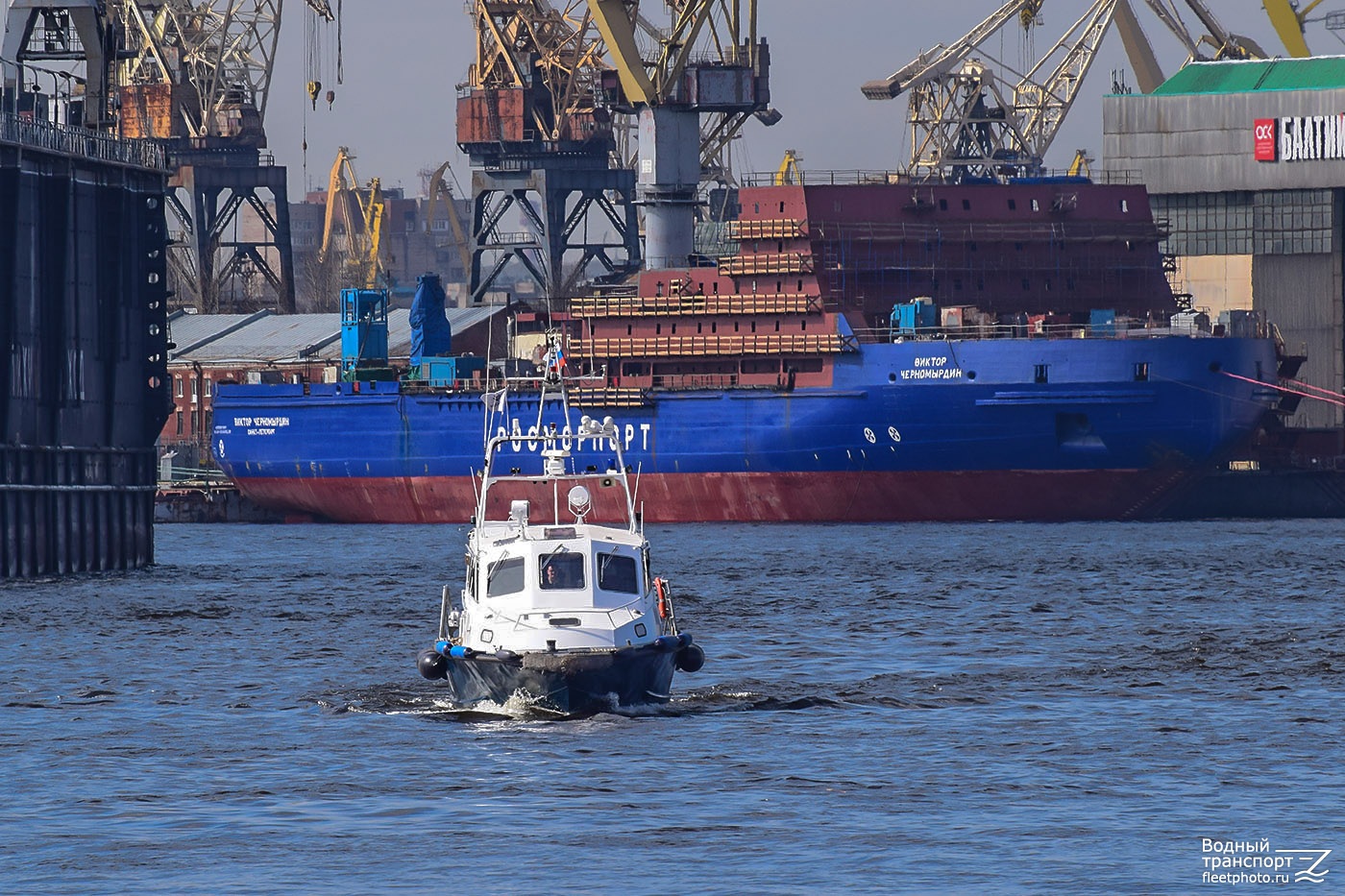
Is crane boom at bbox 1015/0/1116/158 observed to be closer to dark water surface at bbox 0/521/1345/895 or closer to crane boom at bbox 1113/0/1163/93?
crane boom at bbox 1113/0/1163/93

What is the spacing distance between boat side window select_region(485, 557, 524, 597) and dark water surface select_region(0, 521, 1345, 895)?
2.11 meters

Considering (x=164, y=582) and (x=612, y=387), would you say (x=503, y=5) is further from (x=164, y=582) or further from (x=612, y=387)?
(x=164, y=582)

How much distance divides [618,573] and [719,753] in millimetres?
3991

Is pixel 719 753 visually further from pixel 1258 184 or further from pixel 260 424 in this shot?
pixel 1258 184

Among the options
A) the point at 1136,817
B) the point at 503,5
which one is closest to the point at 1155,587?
the point at 1136,817

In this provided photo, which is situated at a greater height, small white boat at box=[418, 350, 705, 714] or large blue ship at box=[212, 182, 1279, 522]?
large blue ship at box=[212, 182, 1279, 522]

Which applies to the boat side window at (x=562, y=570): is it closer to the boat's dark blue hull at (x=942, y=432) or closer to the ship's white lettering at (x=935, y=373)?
the boat's dark blue hull at (x=942, y=432)

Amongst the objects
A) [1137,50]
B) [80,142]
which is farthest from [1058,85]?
[80,142]

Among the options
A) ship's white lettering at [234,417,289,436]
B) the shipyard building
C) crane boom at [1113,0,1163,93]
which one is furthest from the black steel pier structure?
crane boom at [1113,0,1163,93]

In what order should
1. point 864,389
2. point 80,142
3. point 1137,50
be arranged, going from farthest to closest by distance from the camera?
point 1137,50 → point 864,389 → point 80,142

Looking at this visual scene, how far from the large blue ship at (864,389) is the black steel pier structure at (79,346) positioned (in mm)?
22596

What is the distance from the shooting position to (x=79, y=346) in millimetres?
72938

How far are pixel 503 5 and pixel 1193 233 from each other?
142 feet

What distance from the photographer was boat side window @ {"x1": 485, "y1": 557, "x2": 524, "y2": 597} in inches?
1583
